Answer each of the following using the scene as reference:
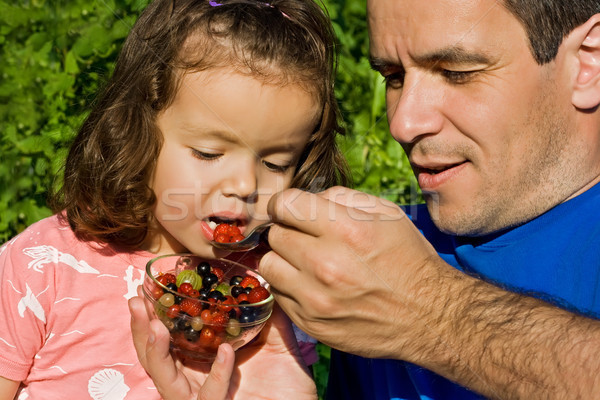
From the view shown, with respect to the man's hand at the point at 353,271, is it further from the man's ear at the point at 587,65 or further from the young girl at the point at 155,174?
the man's ear at the point at 587,65

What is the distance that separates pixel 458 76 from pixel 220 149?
2.48 feet

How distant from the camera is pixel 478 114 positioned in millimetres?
2078

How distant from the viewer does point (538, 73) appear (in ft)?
6.70

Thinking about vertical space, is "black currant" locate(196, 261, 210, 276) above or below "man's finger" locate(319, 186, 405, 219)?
below

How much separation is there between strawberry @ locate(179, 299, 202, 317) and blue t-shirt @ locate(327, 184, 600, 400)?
0.70 meters

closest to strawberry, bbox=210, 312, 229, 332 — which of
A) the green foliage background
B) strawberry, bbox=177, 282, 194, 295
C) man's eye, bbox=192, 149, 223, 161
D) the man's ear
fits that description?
strawberry, bbox=177, 282, 194, 295

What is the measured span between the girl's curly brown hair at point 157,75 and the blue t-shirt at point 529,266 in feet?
2.41

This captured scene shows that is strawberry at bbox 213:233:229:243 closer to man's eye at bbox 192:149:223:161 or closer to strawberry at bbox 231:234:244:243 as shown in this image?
strawberry at bbox 231:234:244:243

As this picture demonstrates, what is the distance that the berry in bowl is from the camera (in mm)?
1967

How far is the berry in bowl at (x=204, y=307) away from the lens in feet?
6.45

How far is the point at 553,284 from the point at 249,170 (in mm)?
961

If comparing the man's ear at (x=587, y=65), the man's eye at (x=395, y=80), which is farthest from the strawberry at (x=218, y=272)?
the man's ear at (x=587, y=65)

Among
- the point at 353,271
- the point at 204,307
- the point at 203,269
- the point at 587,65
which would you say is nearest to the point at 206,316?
the point at 204,307

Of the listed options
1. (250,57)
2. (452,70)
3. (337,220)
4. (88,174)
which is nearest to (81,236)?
(88,174)
